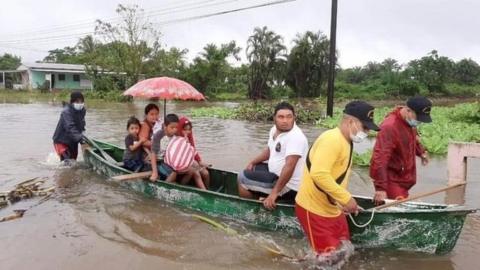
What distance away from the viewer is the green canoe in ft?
15.8

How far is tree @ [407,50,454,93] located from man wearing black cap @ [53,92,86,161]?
4549cm

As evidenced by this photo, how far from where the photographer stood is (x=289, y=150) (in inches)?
200

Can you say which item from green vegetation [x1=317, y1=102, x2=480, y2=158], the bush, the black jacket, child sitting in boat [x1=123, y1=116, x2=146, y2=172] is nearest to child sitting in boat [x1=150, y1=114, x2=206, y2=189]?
child sitting in boat [x1=123, y1=116, x2=146, y2=172]

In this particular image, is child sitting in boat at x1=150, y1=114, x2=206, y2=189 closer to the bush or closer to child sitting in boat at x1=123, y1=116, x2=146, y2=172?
child sitting in boat at x1=123, y1=116, x2=146, y2=172

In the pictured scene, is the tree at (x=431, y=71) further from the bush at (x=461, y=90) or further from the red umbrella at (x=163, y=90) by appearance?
the red umbrella at (x=163, y=90)

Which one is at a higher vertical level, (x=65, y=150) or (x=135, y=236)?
(x=65, y=150)

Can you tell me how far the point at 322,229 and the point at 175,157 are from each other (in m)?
3.22

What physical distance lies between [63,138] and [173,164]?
11.8ft

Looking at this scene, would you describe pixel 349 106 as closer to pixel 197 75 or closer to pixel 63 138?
pixel 63 138

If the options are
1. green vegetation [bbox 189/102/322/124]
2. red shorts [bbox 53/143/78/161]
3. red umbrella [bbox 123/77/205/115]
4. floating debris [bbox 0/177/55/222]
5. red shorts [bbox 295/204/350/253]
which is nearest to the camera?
red shorts [bbox 295/204/350/253]

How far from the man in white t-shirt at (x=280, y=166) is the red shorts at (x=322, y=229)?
2.68 feet

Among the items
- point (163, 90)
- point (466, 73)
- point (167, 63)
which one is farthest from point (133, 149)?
point (466, 73)

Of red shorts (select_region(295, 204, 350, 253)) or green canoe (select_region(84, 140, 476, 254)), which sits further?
green canoe (select_region(84, 140, 476, 254))

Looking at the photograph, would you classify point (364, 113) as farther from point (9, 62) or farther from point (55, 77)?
point (9, 62)
